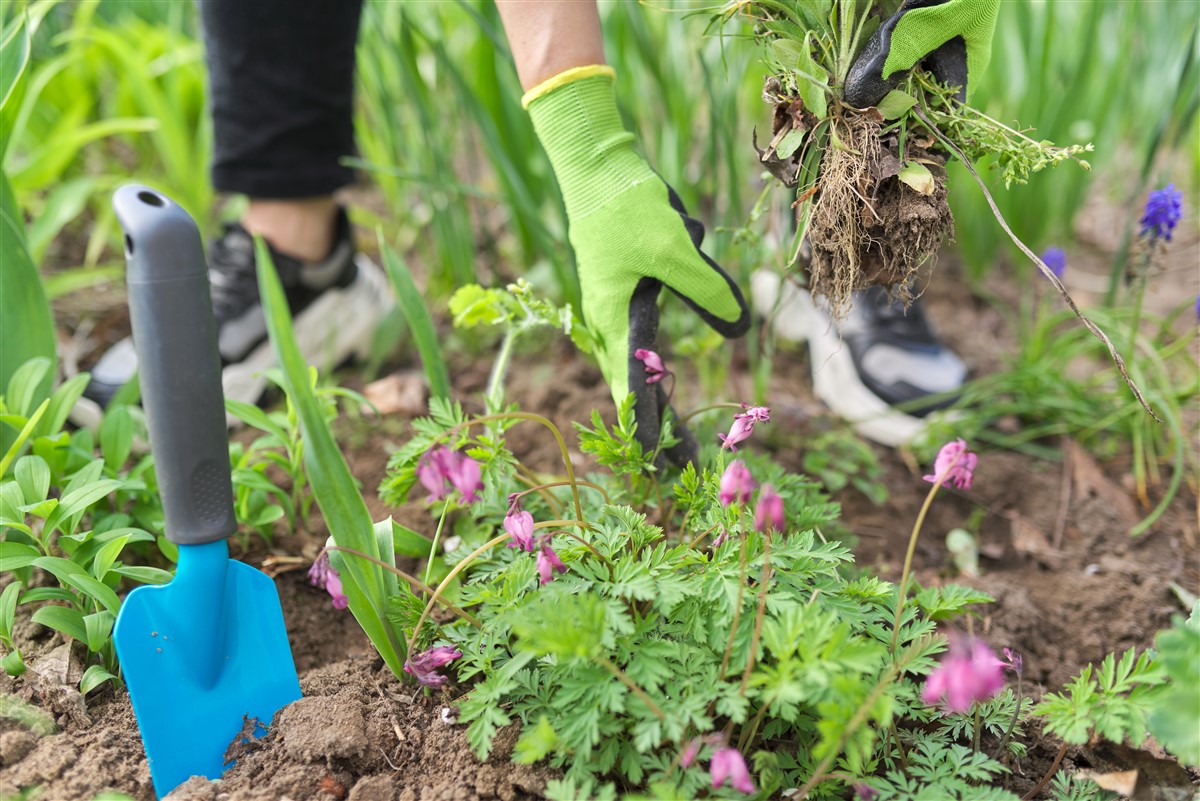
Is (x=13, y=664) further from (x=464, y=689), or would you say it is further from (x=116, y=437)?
(x=464, y=689)

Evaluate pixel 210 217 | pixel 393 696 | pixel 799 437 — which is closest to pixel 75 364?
pixel 210 217

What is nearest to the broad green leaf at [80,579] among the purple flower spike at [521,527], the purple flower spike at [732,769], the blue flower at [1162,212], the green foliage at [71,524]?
the green foliage at [71,524]

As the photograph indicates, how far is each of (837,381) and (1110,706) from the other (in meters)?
1.08

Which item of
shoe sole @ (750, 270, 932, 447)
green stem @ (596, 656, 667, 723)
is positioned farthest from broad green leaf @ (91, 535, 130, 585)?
shoe sole @ (750, 270, 932, 447)

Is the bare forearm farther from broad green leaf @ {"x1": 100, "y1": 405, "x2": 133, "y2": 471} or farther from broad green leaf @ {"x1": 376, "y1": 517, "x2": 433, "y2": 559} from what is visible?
broad green leaf @ {"x1": 100, "y1": 405, "x2": 133, "y2": 471}

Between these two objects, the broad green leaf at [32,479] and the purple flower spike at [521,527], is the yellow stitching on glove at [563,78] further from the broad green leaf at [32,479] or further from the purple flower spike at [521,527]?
the broad green leaf at [32,479]

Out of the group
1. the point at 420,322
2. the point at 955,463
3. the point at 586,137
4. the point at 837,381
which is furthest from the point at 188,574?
the point at 837,381

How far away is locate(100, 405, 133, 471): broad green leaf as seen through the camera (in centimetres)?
121

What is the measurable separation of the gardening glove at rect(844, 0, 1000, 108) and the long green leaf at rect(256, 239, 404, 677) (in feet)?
2.34

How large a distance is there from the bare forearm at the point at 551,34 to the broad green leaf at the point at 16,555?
0.85 metres

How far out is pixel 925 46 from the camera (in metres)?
0.94

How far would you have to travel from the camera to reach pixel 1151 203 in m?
1.37

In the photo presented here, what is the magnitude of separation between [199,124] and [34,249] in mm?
969

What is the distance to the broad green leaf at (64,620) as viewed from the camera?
0.96 metres
